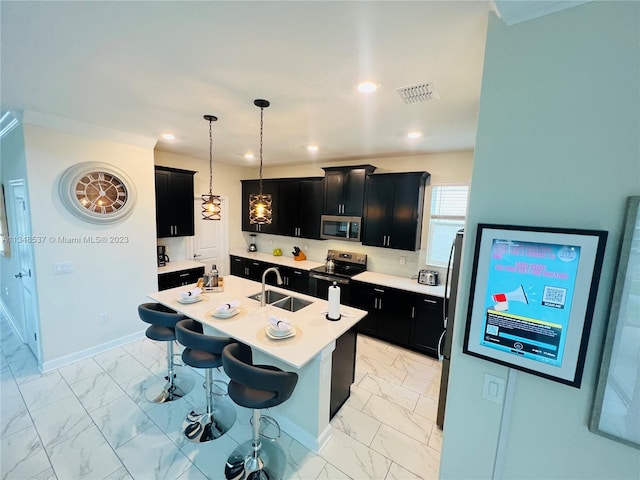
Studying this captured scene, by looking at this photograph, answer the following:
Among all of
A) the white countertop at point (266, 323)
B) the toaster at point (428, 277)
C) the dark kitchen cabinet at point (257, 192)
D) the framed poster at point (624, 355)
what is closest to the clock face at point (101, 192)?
the white countertop at point (266, 323)

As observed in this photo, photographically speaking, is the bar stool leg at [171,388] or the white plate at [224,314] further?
the bar stool leg at [171,388]

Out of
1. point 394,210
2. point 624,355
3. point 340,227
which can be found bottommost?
point 624,355

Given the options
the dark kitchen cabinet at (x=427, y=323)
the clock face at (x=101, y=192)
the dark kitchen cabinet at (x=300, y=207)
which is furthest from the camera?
the dark kitchen cabinet at (x=300, y=207)

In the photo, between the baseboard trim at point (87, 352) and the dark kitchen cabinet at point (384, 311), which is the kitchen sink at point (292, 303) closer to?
the dark kitchen cabinet at point (384, 311)

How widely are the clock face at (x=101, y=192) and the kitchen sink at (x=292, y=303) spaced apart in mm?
2496

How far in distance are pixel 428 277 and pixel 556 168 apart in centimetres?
286

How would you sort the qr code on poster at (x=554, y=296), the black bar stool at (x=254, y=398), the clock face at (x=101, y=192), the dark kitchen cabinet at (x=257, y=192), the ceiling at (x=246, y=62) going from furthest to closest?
1. the dark kitchen cabinet at (x=257, y=192)
2. the clock face at (x=101, y=192)
3. the black bar stool at (x=254, y=398)
4. the ceiling at (x=246, y=62)
5. the qr code on poster at (x=554, y=296)

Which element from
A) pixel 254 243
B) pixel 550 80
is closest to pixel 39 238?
pixel 254 243

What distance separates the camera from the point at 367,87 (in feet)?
6.26

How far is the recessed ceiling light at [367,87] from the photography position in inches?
73.6

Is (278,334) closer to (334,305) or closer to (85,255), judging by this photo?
(334,305)

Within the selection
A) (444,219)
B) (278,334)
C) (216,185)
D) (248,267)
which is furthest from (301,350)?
(216,185)

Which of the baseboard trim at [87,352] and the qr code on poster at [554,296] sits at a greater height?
the qr code on poster at [554,296]

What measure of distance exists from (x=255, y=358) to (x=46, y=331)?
2.59m
